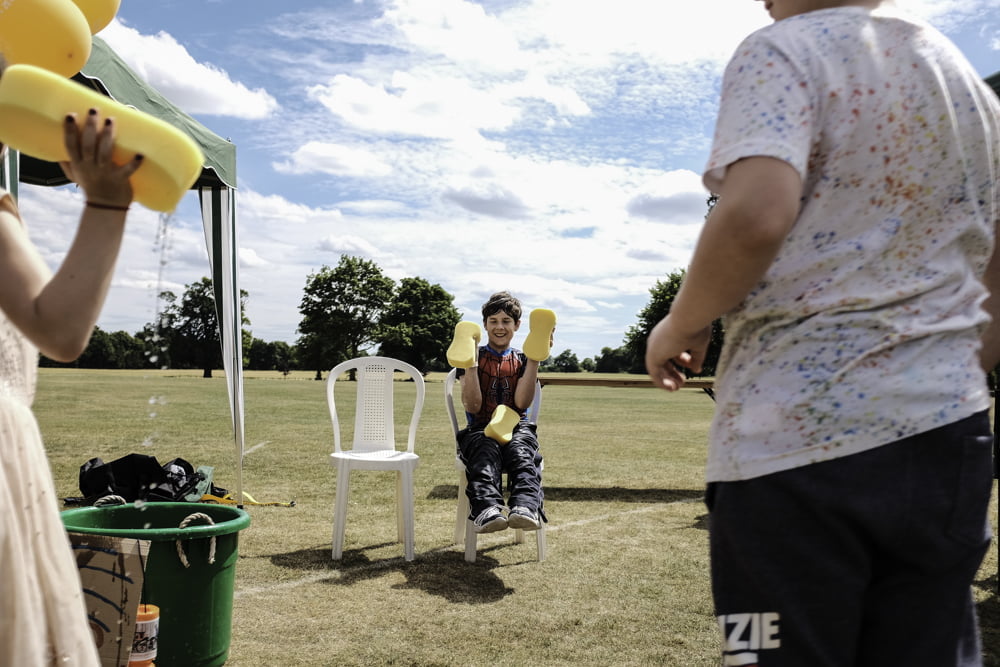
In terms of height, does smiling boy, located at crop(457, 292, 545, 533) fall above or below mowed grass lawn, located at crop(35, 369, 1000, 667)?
above

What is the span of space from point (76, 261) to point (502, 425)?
358 cm

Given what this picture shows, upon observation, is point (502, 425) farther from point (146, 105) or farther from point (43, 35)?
point (43, 35)

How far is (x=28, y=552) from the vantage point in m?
1.06

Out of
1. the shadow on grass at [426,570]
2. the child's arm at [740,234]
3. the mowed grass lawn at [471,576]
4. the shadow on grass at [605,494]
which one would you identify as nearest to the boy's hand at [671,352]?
the child's arm at [740,234]

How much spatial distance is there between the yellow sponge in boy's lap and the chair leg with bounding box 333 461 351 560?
3678 millimetres

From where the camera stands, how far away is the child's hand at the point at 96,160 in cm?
97

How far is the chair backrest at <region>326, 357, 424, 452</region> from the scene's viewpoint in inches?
Result: 200

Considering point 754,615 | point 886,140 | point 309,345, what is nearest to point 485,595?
point 754,615

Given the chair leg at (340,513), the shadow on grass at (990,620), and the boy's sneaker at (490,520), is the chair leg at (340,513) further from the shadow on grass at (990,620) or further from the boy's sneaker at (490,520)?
the shadow on grass at (990,620)

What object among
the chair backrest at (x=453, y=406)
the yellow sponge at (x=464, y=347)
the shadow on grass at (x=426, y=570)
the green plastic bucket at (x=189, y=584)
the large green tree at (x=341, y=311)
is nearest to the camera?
the green plastic bucket at (x=189, y=584)

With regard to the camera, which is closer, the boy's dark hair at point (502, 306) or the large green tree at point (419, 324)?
the boy's dark hair at point (502, 306)

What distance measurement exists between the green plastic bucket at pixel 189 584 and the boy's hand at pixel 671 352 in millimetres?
1994

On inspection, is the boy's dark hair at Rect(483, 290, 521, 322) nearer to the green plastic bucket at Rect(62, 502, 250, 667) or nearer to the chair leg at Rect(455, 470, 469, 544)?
the chair leg at Rect(455, 470, 469, 544)

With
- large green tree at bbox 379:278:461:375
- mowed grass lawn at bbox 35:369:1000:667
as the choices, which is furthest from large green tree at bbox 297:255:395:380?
mowed grass lawn at bbox 35:369:1000:667
